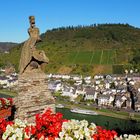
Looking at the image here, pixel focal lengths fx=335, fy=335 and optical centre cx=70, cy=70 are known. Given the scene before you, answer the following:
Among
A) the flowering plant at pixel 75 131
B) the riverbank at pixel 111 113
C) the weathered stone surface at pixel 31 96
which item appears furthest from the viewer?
the riverbank at pixel 111 113

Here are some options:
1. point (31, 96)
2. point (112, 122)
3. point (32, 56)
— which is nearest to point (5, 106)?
point (31, 96)

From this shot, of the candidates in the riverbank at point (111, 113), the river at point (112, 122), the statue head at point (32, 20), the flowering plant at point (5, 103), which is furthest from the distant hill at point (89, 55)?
the statue head at point (32, 20)

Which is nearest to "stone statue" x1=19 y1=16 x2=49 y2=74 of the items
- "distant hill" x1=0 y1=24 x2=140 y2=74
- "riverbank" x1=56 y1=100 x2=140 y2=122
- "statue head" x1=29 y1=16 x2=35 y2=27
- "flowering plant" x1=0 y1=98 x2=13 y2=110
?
"statue head" x1=29 y1=16 x2=35 y2=27

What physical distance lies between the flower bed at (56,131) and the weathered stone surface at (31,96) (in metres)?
2.32

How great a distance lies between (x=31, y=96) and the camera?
9523mm

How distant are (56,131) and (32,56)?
353 centimetres

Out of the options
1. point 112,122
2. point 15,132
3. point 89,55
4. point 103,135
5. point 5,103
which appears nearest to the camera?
point 103,135

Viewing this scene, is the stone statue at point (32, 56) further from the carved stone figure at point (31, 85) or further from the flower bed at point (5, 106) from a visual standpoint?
the flower bed at point (5, 106)

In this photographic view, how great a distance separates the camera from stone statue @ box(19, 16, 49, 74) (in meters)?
9.59

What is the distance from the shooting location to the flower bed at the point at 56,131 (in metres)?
6.33

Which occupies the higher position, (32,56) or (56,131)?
(32,56)

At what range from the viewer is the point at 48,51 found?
16288cm

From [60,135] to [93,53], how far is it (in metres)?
144

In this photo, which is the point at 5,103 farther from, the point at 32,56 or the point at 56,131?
the point at 56,131
